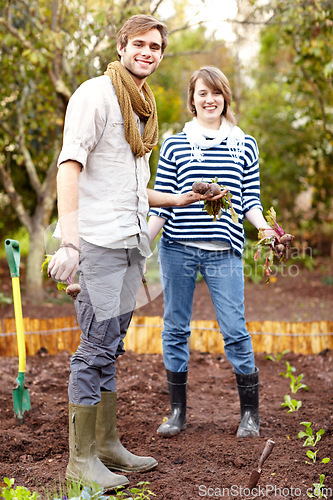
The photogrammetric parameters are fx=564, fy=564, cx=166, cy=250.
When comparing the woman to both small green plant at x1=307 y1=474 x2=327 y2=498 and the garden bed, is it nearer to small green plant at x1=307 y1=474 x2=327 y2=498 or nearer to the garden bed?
the garden bed

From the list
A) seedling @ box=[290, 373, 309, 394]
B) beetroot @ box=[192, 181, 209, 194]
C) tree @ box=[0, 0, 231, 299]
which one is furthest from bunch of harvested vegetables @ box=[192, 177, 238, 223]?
tree @ box=[0, 0, 231, 299]

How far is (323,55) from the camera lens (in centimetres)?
554

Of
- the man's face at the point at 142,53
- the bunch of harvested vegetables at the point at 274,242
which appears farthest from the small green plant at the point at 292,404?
the man's face at the point at 142,53

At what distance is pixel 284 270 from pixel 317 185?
1.40 meters

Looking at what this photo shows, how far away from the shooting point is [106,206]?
84.6 inches

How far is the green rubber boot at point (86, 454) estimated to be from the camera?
2.19 meters

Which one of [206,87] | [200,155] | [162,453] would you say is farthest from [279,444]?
[206,87]

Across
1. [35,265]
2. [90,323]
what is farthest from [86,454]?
[35,265]

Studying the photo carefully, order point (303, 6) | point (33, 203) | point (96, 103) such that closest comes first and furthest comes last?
point (96, 103) < point (303, 6) < point (33, 203)

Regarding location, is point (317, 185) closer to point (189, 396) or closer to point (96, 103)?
point (189, 396)

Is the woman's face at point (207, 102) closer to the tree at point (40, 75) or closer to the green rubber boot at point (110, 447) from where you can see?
the green rubber boot at point (110, 447)

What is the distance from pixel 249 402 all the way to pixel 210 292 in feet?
1.95

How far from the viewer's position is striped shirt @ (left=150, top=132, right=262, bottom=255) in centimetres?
277

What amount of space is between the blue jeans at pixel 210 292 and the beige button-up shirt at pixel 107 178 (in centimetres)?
64
